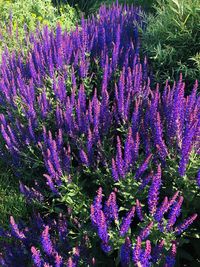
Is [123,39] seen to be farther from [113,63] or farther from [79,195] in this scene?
[79,195]

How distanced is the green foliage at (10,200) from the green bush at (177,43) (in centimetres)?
166

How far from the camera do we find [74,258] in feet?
6.66

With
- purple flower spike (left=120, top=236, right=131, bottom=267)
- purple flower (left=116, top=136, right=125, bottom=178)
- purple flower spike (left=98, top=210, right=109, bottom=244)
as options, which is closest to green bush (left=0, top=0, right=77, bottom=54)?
purple flower (left=116, top=136, right=125, bottom=178)

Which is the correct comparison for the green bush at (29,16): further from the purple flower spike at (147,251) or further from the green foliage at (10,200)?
the purple flower spike at (147,251)

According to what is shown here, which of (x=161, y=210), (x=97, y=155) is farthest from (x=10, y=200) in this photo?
(x=161, y=210)

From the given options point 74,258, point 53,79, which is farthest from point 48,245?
point 53,79

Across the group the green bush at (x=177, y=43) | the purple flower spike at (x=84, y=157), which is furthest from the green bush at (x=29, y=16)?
the purple flower spike at (x=84, y=157)

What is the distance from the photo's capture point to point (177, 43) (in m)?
3.78

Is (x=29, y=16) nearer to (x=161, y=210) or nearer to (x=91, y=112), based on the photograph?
(x=91, y=112)

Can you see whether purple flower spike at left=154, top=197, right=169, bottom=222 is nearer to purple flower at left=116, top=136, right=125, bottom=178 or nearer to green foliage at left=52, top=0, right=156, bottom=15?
purple flower at left=116, top=136, right=125, bottom=178

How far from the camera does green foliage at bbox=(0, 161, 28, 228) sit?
3027mm

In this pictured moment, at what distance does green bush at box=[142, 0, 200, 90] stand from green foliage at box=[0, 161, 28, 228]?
1.66m

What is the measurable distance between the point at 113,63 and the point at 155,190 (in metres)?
1.86

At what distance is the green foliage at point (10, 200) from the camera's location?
3.03m
